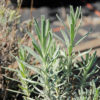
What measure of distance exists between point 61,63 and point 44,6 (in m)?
4.44

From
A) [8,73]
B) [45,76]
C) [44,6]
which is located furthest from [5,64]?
[44,6]

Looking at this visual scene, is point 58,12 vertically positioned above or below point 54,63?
below

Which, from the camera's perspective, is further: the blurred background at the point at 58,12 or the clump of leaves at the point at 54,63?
the blurred background at the point at 58,12

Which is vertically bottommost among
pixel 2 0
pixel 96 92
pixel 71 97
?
pixel 71 97

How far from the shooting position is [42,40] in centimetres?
102

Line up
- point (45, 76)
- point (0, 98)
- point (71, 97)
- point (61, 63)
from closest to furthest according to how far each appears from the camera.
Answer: point (45, 76), point (61, 63), point (71, 97), point (0, 98)

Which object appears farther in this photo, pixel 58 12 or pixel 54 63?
pixel 58 12

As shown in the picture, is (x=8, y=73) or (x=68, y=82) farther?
(x=8, y=73)

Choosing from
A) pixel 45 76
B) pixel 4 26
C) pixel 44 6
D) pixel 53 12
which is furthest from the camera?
pixel 44 6

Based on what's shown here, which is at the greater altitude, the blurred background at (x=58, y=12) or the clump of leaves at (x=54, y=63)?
the clump of leaves at (x=54, y=63)

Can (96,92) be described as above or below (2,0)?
below

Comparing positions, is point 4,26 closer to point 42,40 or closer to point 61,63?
point 61,63

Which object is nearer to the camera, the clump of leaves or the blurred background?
the clump of leaves

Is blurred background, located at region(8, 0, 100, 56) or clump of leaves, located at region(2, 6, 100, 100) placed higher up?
clump of leaves, located at region(2, 6, 100, 100)
